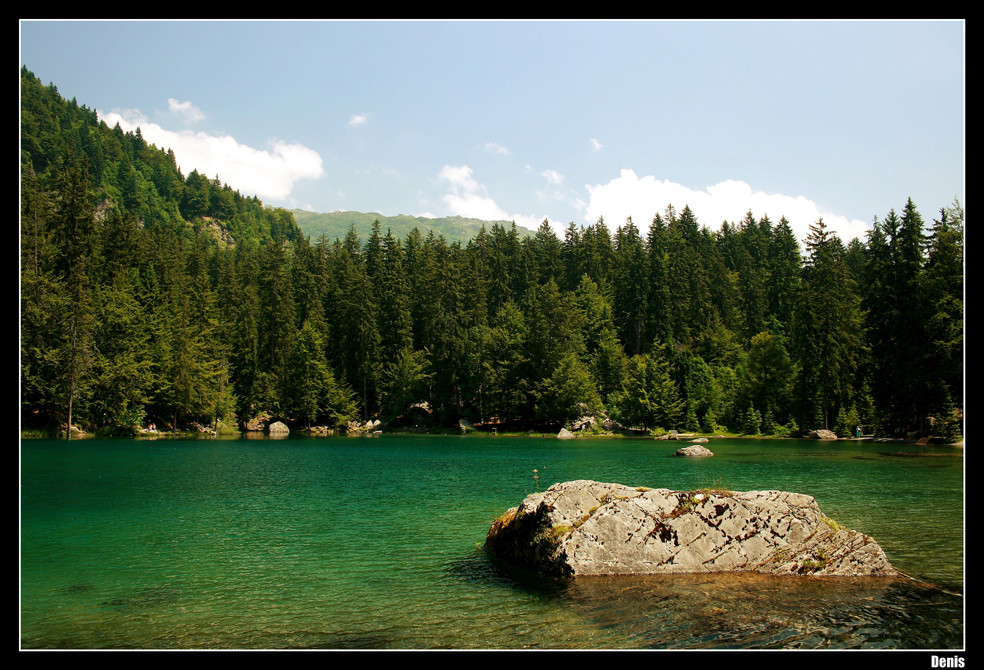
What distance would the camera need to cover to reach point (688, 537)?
12.3 m

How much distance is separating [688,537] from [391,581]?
6.04 meters

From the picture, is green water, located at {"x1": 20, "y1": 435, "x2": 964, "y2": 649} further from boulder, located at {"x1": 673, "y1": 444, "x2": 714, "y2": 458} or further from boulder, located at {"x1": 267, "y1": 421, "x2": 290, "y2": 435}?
boulder, located at {"x1": 267, "y1": 421, "x2": 290, "y2": 435}

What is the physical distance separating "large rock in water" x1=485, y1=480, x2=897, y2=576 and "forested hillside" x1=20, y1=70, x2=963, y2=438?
39.6 meters

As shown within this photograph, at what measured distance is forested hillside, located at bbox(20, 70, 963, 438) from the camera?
5191 cm

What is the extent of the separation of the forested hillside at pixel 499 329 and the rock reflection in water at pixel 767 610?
41158mm

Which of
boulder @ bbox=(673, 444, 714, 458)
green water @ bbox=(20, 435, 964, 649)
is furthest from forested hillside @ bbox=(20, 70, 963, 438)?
green water @ bbox=(20, 435, 964, 649)

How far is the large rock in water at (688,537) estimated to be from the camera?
11.9 metres

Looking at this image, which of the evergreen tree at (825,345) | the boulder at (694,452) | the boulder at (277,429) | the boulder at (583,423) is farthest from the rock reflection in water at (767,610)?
the boulder at (277,429)

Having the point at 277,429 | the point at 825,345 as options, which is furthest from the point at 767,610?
the point at 277,429

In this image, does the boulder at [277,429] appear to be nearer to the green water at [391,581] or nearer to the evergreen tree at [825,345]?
the green water at [391,581]

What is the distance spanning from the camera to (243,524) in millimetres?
17531
